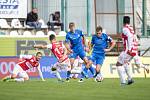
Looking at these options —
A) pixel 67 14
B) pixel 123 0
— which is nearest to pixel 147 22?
pixel 123 0

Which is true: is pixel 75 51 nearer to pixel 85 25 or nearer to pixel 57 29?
pixel 57 29

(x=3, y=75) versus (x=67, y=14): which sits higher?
(x=67, y=14)

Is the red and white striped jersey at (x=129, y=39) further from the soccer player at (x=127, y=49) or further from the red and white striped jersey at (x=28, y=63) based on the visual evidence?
the red and white striped jersey at (x=28, y=63)

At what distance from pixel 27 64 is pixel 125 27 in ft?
16.7

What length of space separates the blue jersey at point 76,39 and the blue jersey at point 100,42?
0.48m

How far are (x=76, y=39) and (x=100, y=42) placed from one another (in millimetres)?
878

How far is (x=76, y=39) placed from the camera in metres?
24.3

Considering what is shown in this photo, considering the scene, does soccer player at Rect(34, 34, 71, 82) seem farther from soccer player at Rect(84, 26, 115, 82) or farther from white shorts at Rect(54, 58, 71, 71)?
soccer player at Rect(84, 26, 115, 82)

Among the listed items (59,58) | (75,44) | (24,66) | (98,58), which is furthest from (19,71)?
(98,58)

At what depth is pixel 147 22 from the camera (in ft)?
125

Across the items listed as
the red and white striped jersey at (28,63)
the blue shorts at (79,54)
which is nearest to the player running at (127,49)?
the blue shorts at (79,54)

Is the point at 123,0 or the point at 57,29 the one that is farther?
the point at 123,0

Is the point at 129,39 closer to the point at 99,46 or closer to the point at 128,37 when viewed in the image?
the point at 128,37

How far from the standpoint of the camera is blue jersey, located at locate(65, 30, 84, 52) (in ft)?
79.4
